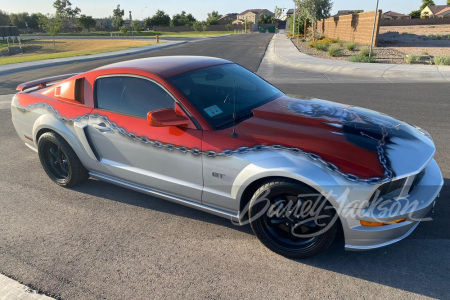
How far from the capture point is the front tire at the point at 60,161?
4.06 m

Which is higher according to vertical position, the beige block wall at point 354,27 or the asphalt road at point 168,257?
the beige block wall at point 354,27

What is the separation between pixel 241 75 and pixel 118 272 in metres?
2.53

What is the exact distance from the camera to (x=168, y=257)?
298 cm

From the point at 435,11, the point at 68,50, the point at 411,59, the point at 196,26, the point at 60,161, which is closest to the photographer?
the point at 60,161

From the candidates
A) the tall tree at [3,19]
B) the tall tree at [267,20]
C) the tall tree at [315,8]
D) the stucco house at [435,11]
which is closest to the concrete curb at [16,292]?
the tall tree at [315,8]

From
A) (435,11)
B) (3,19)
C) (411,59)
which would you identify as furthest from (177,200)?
(3,19)

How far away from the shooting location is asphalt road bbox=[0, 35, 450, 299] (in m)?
2.58

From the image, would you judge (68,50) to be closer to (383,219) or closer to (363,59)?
(363,59)

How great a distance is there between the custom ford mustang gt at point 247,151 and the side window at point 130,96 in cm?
1

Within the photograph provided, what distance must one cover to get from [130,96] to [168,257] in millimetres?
1691

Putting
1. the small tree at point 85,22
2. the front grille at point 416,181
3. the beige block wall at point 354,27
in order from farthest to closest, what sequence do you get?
the small tree at point 85,22 → the beige block wall at point 354,27 → the front grille at point 416,181

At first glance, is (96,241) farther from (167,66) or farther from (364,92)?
(364,92)

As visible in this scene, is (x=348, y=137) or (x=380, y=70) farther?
(x=380, y=70)

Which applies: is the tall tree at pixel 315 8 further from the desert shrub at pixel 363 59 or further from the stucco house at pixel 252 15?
the stucco house at pixel 252 15
